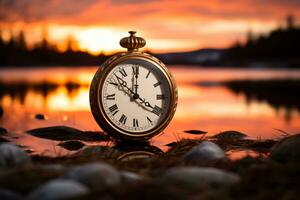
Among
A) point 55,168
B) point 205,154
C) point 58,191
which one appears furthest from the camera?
point 205,154

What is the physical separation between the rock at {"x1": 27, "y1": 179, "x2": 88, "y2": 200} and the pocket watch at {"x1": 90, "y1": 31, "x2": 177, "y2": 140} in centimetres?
209

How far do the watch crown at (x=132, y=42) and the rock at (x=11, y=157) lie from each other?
1697mm

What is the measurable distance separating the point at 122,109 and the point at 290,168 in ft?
6.42

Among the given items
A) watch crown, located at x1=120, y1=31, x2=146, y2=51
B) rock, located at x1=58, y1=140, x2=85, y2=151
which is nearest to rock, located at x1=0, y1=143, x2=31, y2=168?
rock, located at x1=58, y1=140, x2=85, y2=151

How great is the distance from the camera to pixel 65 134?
5992 mm

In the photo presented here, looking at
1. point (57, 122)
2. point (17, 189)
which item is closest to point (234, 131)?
point (57, 122)

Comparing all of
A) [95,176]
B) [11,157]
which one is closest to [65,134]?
[11,157]

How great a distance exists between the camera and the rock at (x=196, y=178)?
3.26m

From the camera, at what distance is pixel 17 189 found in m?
3.26

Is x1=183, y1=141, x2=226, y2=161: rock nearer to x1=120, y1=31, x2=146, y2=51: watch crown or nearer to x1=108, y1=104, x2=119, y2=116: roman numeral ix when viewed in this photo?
x1=108, y1=104, x2=119, y2=116: roman numeral ix

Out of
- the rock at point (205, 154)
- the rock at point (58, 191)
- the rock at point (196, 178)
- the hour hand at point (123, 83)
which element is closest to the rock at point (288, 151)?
the rock at point (205, 154)

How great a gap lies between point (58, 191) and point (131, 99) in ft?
7.42

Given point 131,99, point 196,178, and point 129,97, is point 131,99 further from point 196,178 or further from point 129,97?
point 196,178

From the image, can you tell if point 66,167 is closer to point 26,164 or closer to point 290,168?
point 26,164
